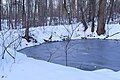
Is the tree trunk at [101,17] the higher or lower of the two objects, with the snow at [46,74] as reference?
higher

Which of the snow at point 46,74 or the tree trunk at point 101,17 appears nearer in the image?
the snow at point 46,74

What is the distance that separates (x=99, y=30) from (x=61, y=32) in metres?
3.31

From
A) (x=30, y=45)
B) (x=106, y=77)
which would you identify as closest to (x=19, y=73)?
(x=106, y=77)

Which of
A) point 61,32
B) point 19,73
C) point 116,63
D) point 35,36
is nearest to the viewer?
point 19,73

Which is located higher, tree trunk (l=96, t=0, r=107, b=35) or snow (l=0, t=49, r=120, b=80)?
tree trunk (l=96, t=0, r=107, b=35)

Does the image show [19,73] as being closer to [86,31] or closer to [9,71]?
[9,71]

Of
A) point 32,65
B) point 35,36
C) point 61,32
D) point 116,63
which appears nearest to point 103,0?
point 61,32

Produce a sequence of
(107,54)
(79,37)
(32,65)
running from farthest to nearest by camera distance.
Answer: (79,37), (107,54), (32,65)

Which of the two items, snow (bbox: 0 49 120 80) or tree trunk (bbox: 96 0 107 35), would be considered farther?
tree trunk (bbox: 96 0 107 35)

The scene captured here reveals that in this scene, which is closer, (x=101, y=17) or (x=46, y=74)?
(x=46, y=74)

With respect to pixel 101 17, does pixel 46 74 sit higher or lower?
lower

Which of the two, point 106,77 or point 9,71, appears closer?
point 106,77

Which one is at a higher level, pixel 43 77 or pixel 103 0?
pixel 103 0

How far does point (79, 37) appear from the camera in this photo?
23.6 m
